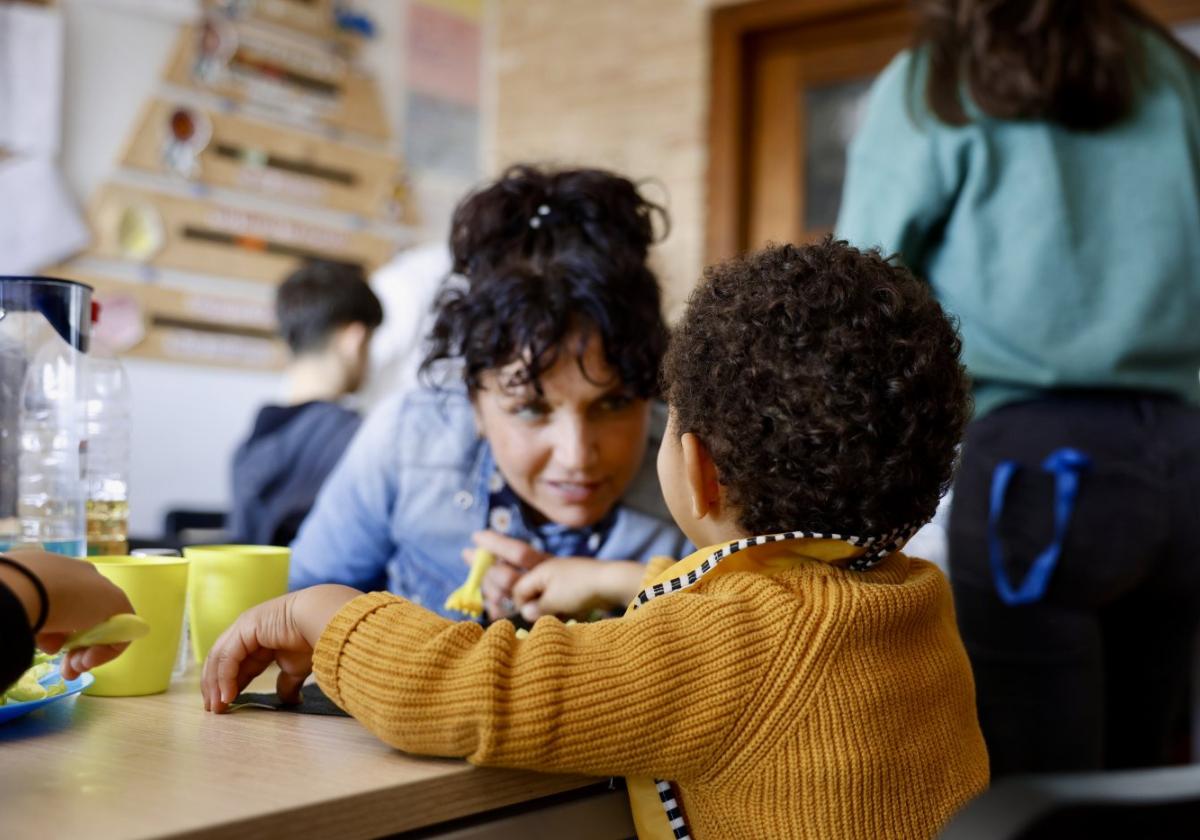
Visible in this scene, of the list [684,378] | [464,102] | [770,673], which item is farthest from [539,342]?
[464,102]

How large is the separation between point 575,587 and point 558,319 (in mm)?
287

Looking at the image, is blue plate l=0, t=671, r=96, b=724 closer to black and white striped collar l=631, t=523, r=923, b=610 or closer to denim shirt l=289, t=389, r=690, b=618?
black and white striped collar l=631, t=523, r=923, b=610

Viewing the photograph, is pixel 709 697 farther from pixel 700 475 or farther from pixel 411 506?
pixel 411 506

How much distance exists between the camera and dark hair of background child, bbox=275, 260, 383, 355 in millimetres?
2578

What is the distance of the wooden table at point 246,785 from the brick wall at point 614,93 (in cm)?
281

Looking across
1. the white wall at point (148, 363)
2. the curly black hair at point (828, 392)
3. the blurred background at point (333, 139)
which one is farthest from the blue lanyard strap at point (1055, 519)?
the white wall at point (148, 363)

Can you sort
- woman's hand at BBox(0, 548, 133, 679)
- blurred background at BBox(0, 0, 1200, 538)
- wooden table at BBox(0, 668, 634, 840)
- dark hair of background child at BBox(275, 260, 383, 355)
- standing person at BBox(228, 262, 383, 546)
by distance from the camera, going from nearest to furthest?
wooden table at BBox(0, 668, 634, 840) < woman's hand at BBox(0, 548, 133, 679) < standing person at BBox(228, 262, 383, 546) < dark hair of background child at BBox(275, 260, 383, 355) < blurred background at BBox(0, 0, 1200, 538)

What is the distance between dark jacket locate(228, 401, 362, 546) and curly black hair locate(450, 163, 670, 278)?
933mm

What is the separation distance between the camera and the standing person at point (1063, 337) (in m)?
1.21

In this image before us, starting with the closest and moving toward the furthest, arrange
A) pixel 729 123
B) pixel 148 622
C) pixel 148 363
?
pixel 148 622
pixel 148 363
pixel 729 123

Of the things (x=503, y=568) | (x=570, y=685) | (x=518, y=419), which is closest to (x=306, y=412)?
(x=518, y=419)

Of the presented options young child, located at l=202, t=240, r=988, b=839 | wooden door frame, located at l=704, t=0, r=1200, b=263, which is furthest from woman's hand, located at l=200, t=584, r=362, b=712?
wooden door frame, located at l=704, t=0, r=1200, b=263

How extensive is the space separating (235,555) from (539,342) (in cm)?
38

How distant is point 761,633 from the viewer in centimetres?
71
